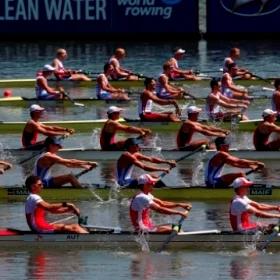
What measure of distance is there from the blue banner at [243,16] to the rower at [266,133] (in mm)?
21784

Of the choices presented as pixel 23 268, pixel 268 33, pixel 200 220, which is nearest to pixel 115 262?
pixel 23 268

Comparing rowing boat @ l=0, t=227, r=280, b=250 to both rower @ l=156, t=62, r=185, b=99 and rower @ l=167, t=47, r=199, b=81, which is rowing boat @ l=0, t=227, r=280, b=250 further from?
rower @ l=167, t=47, r=199, b=81

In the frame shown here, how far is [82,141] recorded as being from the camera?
3569 cm

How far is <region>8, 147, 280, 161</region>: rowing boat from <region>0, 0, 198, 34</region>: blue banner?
871 inches

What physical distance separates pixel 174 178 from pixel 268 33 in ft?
81.5

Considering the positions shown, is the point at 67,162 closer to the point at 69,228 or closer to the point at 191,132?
the point at 69,228

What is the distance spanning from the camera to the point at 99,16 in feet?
179

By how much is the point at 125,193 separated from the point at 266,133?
17.1 feet

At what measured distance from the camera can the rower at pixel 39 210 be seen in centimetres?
2364

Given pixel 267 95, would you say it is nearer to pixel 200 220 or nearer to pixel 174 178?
pixel 174 178

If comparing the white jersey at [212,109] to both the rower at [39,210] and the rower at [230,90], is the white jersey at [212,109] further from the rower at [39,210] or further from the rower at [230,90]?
the rower at [39,210]

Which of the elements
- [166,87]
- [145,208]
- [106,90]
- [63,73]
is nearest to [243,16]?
[63,73]

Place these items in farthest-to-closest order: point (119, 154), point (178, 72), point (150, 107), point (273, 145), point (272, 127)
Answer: point (178, 72) → point (150, 107) → point (119, 154) → point (273, 145) → point (272, 127)

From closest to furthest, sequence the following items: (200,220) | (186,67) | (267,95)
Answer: (200,220)
(267,95)
(186,67)
